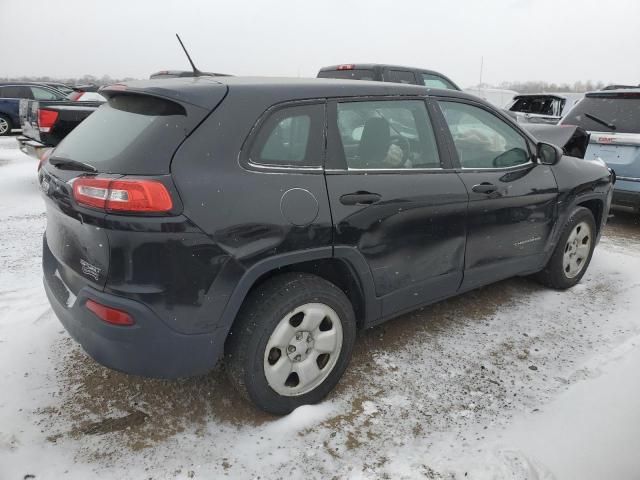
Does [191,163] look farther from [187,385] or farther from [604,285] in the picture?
[604,285]

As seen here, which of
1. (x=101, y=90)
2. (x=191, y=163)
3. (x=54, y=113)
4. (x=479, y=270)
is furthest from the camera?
(x=54, y=113)

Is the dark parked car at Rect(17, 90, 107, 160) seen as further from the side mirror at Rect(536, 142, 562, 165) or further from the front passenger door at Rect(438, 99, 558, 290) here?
the side mirror at Rect(536, 142, 562, 165)

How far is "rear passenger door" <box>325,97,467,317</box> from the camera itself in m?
2.55

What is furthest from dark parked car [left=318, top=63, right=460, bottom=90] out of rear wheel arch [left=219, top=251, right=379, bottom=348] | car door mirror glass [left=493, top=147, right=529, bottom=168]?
rear wheel arch [left=219, top=251, right=379, bottom=348]

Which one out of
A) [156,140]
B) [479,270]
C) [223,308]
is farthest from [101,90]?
[479,270]

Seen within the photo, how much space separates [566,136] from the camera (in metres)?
5.75

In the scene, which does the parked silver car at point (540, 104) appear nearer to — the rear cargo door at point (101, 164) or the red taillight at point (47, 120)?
the red taillight at point (47, 120)

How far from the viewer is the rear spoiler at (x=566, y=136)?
18.8ft

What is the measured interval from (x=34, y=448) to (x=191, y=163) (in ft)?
4.96

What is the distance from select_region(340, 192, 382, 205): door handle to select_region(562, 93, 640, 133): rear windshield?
4.95m

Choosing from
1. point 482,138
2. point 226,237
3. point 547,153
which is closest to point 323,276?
point 226,237

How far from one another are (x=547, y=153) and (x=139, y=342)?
3.13 metres

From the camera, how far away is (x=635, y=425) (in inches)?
97.7

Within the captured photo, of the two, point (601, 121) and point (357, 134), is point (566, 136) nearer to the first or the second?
point (601, 121)
